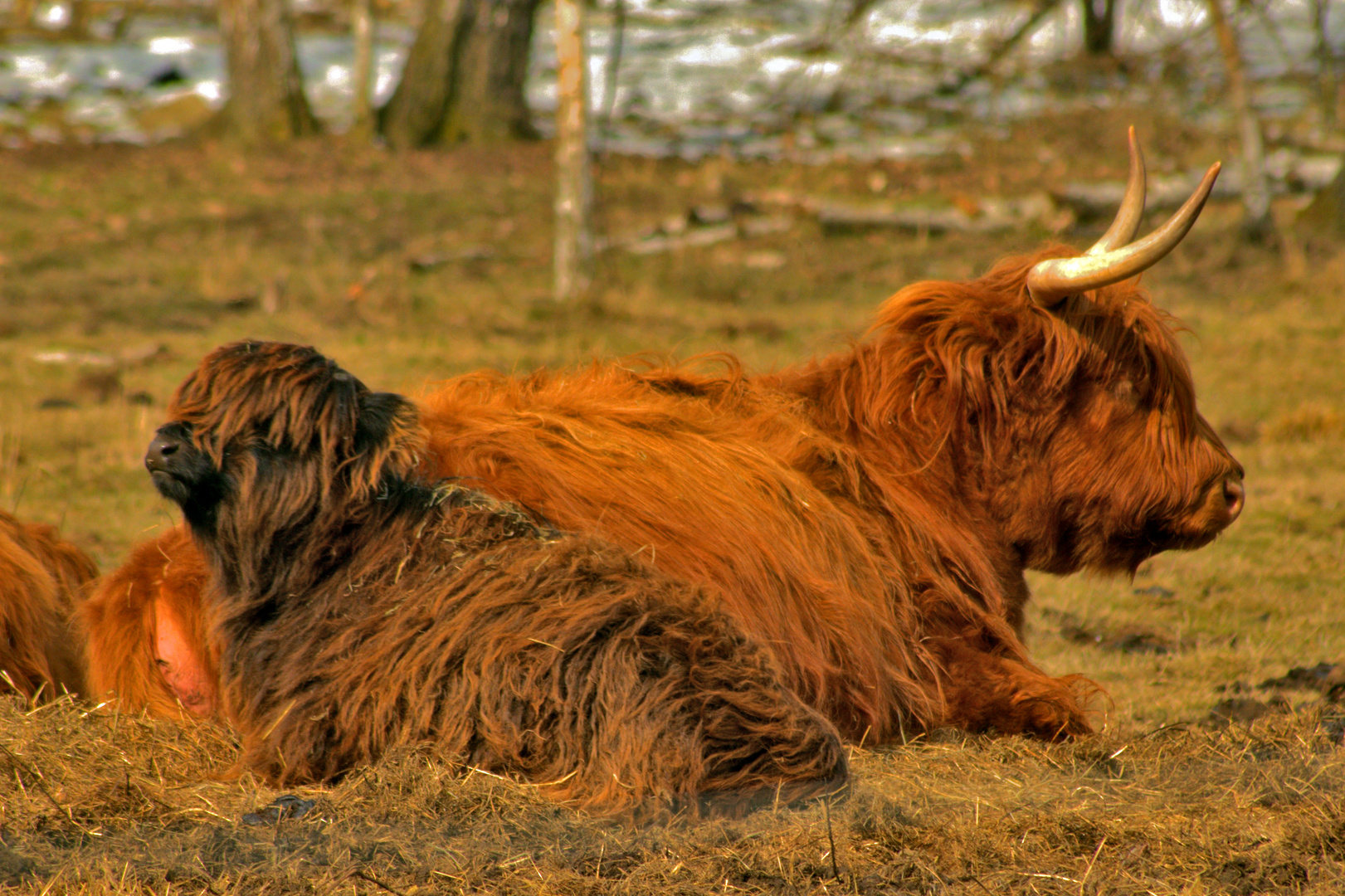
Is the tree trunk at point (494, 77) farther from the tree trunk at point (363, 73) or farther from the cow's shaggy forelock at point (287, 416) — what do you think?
the cow's shaggy forelock at point (287, 416)

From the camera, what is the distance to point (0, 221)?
14070 mm

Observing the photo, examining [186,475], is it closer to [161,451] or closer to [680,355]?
[161,451]

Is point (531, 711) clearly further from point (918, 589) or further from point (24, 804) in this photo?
point (918, 589)

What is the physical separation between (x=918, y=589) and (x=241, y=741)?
1.72m

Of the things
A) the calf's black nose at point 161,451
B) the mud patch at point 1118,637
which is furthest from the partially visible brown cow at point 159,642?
the mud patch at point 1118,637

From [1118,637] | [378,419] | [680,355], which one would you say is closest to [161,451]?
[378,419]

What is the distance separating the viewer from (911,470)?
375 cm

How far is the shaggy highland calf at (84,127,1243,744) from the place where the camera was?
10.3 ft

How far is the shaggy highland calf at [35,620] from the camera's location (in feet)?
11.0

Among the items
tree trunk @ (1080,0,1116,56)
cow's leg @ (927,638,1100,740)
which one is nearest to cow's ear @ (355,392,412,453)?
cow's leg @ (927,638,1100,740)

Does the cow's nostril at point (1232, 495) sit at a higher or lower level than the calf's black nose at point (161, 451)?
lower

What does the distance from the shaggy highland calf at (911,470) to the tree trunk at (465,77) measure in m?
15.8

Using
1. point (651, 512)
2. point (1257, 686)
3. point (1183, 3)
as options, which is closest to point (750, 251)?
point (1183, 3)

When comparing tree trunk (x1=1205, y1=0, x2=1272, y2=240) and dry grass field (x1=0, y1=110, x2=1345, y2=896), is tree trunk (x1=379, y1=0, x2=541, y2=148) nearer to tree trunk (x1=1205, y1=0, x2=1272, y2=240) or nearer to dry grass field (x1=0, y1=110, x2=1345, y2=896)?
dry grass field (x1=0, y1=110, x2=1345, y2=896)
